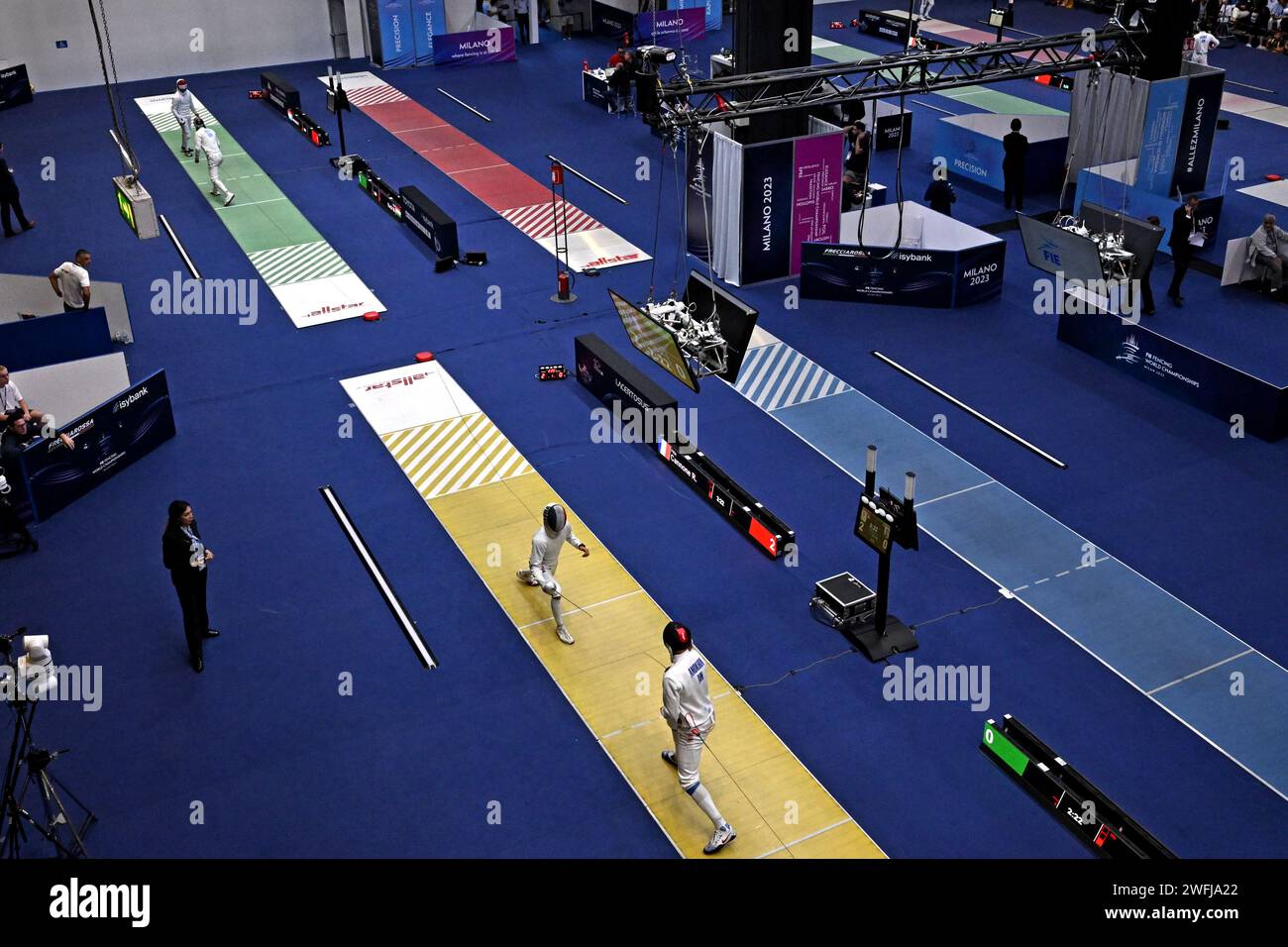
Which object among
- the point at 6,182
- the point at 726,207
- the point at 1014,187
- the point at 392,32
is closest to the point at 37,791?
the point at 726,207

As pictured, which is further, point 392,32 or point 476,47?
point 476,47

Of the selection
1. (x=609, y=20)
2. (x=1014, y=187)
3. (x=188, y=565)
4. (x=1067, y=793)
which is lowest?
(x=1067, y=793)

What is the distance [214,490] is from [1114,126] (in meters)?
16.4

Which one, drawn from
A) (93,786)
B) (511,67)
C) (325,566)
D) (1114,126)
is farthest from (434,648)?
(511,67)

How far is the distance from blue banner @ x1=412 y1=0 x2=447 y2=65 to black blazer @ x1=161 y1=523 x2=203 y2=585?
24.3 metres

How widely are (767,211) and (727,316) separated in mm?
6491

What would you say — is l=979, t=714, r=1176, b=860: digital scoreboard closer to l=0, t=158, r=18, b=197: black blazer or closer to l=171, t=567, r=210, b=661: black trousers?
l=171, t=567, r=210, b=661: black trousers

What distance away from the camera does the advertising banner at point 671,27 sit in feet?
107

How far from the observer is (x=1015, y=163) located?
68.8 feet

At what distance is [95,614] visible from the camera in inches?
454

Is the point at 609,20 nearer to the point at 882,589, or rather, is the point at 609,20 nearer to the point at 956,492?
the point at 956,492

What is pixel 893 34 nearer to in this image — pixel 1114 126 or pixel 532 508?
pixel 1114 126

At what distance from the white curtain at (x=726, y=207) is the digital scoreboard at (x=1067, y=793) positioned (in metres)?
10.2

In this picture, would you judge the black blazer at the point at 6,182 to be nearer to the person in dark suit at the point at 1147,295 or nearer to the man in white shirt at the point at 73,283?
the man in white shirt at the point at 73,283
